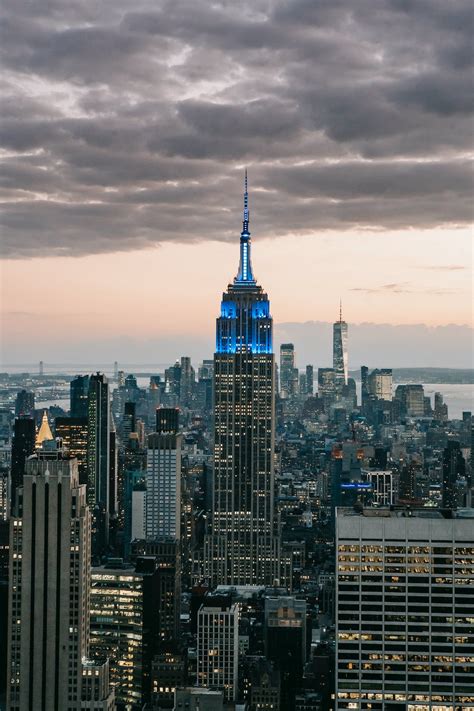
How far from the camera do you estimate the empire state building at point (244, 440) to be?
7825 centimetres

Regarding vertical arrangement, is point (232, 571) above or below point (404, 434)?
below

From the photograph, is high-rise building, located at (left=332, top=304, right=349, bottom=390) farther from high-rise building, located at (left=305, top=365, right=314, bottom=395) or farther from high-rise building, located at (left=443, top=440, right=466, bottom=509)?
high-rise building, located at (left=443, top=440, right=466, bottom=509)

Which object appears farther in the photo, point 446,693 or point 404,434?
point 404,434

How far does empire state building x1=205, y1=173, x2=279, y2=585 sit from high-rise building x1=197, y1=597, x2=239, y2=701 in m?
27.1

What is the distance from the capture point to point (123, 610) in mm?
48344

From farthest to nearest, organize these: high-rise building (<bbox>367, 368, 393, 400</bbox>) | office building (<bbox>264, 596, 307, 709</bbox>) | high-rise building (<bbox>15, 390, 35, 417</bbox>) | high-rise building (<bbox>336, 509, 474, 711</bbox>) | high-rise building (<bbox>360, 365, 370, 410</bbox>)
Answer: high-rise building (<bbox>360, 365, 370, 410</bbox>)
high-rise building (<bbox>367, 368, 393, 400</bbox>)
high-rise building (<bbox>15, 390, 35, 417</bbox>)
office building (<bbox>264, 596, 307, 709</bbox>)
high-rise building (<bbox>336, 509, 474, 711</bbox>)

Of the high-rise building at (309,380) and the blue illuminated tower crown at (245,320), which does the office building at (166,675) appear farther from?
the high-rise building at (309,380)

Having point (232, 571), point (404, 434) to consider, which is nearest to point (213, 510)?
point (232, 571)

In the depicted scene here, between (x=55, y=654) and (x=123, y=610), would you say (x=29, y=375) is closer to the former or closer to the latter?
(x=123, y=610)

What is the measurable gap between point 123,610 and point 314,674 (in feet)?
26.6

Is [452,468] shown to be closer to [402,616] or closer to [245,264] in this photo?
[245,264]

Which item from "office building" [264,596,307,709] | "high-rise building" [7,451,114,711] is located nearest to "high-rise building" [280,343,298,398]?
"office building" [264,596,307,709]

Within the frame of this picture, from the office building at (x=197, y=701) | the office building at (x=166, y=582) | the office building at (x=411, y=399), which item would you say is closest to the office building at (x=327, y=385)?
the office building at (x=411, y=399)

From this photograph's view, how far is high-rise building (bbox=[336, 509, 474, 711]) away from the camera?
33344 mm
